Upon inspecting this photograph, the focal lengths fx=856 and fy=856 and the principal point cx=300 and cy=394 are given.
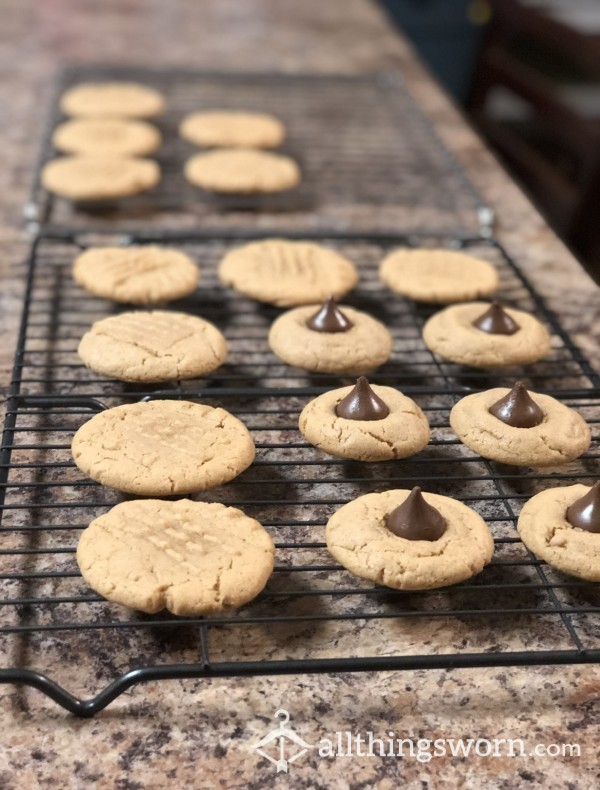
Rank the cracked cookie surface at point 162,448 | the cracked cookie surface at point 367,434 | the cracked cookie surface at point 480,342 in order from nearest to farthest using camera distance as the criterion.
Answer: the cracked cookie surface at point 162,448
the cracked cookie surface at point 367,434
the cracked cookie surface at point 480,342

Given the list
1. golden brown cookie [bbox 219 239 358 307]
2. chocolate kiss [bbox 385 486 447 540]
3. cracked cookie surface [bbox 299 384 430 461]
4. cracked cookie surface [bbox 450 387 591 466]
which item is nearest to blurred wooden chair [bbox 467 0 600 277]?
golden brown cookie [bbox 219 239 358 307]

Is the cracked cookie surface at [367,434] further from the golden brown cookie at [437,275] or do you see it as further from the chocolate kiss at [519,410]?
the golden brown cookie at [437,275]

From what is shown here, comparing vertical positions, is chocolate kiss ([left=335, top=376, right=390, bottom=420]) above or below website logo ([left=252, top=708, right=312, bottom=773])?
above

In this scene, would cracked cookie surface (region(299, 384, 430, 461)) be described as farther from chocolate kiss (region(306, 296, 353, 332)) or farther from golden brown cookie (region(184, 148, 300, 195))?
golden brown cookie (region(184, 148, 300, 195))

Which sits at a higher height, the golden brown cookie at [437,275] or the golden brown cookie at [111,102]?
the golden brown cookie at [437,275]

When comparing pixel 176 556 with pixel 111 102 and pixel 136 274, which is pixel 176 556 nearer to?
pixel 136 274

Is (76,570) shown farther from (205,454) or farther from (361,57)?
(361,57)

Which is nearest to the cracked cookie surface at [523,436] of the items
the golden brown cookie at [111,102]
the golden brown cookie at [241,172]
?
the golden brown cookie at [241,172]
